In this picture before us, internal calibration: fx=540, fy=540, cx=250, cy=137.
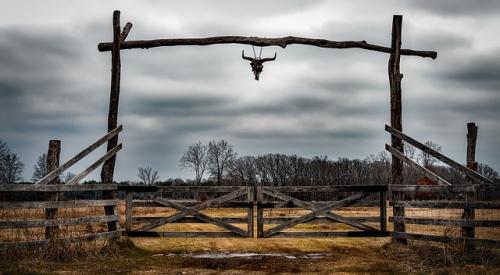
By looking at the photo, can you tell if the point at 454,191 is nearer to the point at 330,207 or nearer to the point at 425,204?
the point at 425,204

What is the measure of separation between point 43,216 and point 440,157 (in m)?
10.1

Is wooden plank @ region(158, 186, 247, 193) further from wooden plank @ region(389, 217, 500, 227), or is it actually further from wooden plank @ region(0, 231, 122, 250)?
wooden plank @ region(389, 217, 500, 227)

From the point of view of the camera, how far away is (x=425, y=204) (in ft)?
43.9

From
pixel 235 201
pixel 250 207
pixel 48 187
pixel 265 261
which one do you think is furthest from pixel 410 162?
pixel 48 187

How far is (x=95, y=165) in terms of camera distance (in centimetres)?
1389

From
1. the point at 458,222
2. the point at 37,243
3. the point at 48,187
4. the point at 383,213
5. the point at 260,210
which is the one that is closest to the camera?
the point at 37,243

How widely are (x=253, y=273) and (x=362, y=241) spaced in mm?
7264

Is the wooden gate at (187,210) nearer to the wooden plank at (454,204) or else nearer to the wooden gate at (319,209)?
the wooden gate at (319,209)

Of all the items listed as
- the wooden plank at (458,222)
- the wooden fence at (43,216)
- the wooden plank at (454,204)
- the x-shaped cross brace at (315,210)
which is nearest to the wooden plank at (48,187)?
the wooden fence at (43,216)

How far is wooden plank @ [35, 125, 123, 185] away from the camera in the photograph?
1227 centimetres

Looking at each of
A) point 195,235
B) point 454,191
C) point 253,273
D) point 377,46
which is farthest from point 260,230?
point 377,46

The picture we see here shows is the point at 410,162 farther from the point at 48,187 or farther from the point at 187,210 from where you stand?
the point at 48,187

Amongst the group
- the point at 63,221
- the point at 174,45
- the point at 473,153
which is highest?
the point at 174,45

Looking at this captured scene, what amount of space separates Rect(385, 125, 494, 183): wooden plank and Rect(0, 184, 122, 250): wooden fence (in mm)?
8075
